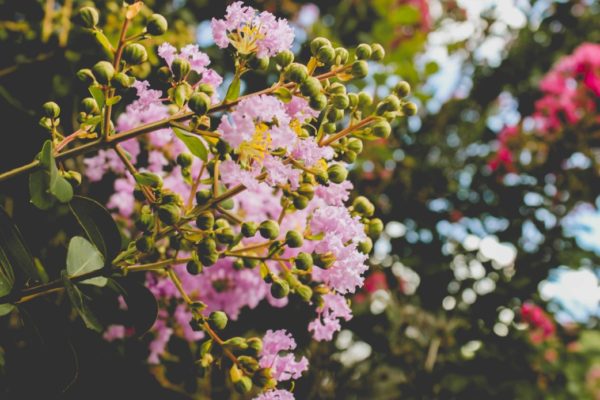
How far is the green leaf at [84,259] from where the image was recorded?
29.6 inches

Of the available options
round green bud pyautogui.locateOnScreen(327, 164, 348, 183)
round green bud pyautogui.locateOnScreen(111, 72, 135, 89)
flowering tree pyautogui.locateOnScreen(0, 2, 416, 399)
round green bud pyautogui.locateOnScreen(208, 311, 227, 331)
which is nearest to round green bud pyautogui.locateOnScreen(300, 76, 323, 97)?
flowering tree pyautogui.locateOnScreen(0, 2, 416, 399)

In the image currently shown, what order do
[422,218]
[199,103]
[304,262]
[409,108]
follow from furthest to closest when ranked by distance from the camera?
1. [422,218]
2. [409,108]
3. [304,262]
4. [199,103]

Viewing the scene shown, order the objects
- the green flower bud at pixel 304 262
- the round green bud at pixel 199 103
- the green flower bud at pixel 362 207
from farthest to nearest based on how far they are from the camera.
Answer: the green flower bud at pixel 362 207
the green flower bud at pixel 304 262
the round green bud at pixel 199 103

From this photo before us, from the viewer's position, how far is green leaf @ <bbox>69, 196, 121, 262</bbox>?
0.77m

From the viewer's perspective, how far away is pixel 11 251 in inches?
29.4

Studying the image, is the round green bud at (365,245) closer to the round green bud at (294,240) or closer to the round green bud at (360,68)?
the round green bud at (294,240)

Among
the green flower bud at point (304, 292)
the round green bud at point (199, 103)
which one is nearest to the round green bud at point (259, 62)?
the round green bud at point (199, 103)

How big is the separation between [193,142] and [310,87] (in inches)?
6.5

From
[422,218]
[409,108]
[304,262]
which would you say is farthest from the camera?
[422,218]

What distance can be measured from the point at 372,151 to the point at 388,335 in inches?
24.7

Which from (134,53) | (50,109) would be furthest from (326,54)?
(50,109)

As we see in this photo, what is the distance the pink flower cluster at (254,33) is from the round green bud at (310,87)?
8 cm

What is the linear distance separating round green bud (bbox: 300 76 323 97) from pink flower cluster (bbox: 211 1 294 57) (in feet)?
0.26

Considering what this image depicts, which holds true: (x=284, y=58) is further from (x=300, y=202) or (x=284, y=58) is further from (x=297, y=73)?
(x=300, y=202)
